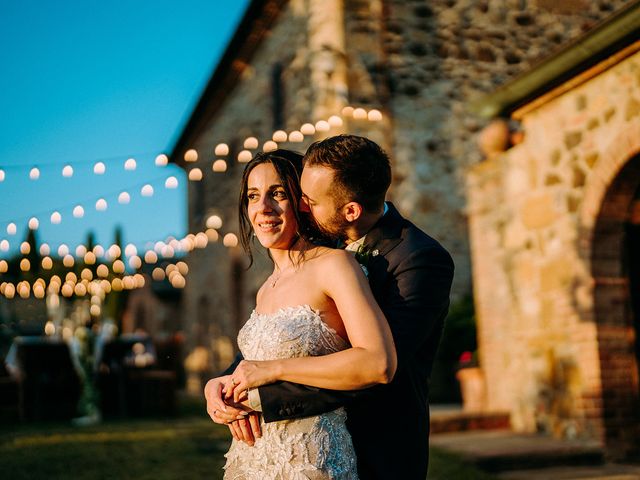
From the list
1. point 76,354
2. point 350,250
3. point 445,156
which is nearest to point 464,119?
point 445,156

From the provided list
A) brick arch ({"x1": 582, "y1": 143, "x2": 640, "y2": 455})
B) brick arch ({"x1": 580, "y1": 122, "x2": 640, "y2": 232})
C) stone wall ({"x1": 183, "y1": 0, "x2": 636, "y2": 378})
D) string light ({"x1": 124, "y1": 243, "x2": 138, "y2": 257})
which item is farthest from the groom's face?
stone wall ({"x1": 183, "y1": 0, "x2": 636, "y2": 378})

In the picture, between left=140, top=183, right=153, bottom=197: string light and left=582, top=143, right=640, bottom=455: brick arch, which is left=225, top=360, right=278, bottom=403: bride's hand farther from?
left=582, top=143, right=640, bottom=455: brick arch

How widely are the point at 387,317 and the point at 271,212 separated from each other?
0.44 m

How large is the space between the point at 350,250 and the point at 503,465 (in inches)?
161

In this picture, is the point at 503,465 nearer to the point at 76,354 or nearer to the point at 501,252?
the point at 501,252

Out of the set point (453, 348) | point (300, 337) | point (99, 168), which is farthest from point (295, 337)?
point (453, 348)

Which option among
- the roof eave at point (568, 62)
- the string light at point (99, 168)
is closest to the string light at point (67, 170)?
the string light at point (99, 168)

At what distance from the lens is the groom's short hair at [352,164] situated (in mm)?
1786

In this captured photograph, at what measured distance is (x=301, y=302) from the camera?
1841 millimetres

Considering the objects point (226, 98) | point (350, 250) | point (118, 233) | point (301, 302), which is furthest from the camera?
point (118, 233)

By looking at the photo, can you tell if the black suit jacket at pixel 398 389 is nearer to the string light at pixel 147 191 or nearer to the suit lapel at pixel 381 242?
the suit lapel at pixel 381 242

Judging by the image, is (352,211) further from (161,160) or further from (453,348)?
(453,348)

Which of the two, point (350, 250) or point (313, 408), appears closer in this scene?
point (313, 408)

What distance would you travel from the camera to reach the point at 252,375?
1728mm
